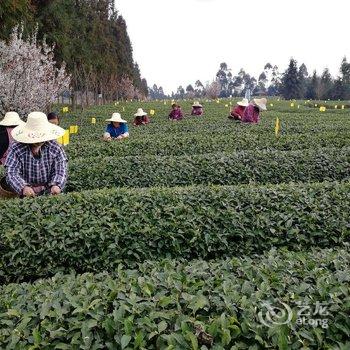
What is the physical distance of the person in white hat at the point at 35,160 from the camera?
4.93 metres

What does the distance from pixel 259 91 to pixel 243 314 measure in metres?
127

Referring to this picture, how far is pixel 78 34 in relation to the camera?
1099 inches

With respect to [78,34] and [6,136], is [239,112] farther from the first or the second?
[78,34]

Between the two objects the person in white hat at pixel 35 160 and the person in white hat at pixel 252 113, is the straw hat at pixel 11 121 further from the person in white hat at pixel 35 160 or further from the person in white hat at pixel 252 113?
the person in white hat at pixel 252 113

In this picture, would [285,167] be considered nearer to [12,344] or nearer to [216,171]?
→ [216,171]

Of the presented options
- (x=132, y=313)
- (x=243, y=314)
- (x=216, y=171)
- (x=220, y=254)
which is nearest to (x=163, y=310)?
(x=132, y=313)

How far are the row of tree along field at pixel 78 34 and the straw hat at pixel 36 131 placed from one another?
36.4ft

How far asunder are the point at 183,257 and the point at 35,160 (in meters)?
2.21

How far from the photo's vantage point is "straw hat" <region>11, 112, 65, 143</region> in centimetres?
489

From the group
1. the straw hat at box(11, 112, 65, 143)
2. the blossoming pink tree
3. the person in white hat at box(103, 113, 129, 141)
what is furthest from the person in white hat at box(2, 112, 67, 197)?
the blossoming pink tree

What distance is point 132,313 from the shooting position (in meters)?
2.34

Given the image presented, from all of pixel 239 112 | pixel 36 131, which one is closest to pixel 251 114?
pixel 239 112

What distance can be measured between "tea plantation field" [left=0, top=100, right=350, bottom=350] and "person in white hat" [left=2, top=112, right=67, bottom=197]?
0.29 metres

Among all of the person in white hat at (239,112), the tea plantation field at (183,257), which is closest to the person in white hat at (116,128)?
the tea plantation field at (183,257)
